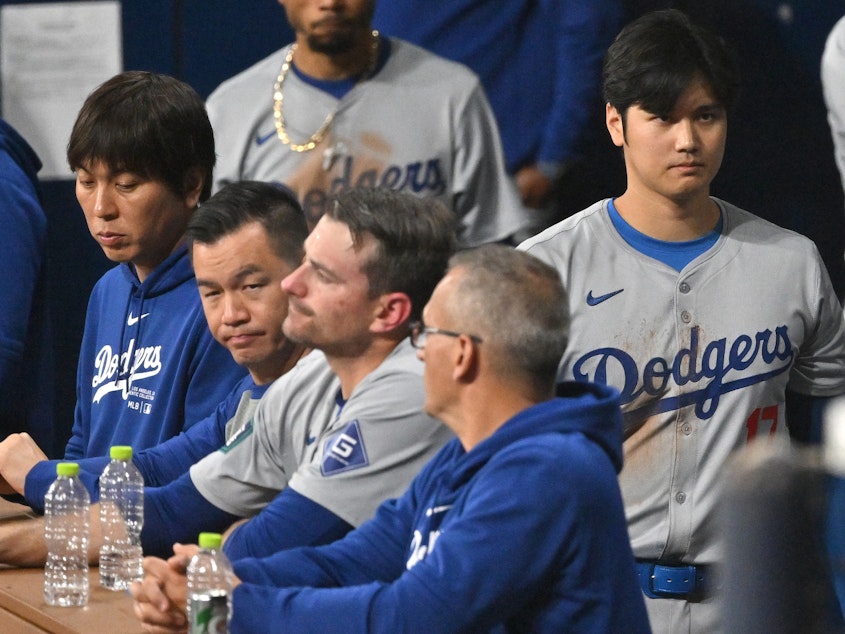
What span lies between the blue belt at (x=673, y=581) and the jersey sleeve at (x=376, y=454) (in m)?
0.54

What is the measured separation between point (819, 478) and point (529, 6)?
3.01 m

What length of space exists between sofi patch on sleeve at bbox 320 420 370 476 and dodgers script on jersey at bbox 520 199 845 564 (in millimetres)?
481

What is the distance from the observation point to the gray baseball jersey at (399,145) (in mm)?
3625

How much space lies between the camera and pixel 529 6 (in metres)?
3.63

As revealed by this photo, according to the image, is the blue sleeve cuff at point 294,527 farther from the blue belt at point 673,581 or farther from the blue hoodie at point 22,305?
Result: the blue hoodie at point 22,305

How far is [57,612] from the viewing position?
2186 mm

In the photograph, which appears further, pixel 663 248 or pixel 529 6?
pixel 529 6

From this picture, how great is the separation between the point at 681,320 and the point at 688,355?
0.21 ft

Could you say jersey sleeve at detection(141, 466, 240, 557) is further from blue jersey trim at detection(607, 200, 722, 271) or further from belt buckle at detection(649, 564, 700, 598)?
blue jersey trim at detection(607, 200, 722, 271)

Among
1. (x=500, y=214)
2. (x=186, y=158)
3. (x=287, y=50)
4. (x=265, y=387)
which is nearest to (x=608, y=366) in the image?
(x=265, y=387)

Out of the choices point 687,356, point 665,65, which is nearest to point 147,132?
point 665,65

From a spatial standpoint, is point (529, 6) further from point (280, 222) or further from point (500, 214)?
point (280, 222)

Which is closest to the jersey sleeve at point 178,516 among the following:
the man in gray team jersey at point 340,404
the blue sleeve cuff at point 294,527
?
the man in gray team jersey at point 340,404

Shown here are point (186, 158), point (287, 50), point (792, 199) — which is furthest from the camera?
point (287, 50)
